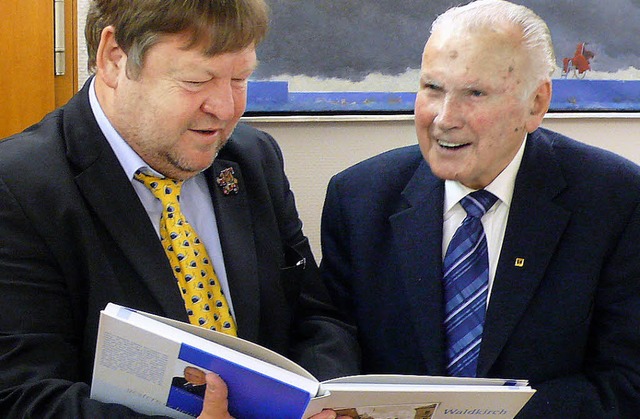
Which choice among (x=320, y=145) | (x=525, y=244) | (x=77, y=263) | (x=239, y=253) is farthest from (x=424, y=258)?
(x=320, y=145)

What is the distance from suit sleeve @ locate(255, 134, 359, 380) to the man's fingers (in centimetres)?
40

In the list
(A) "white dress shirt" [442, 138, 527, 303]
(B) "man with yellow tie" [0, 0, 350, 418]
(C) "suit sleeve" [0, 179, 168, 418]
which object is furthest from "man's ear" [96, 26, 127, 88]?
(A) "white dress shirt" [442, 138, 527, 303]

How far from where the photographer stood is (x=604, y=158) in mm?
2053

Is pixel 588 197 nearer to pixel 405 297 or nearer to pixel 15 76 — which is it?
pixel 405 297

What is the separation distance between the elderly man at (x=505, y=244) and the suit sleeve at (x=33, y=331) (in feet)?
2.41

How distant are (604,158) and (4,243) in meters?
1.33

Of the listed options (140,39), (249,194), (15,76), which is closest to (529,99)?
(249,194)

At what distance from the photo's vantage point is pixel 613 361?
1971 millimetres

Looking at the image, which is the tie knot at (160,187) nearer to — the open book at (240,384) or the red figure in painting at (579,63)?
the open book at (240,384)

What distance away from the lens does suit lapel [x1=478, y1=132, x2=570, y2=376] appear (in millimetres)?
1940

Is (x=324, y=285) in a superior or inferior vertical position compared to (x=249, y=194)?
inferior

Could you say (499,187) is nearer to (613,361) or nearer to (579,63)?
(613,361)

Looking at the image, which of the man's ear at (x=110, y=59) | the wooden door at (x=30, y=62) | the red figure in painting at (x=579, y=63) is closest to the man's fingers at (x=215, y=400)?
the man's ear at (x=110, y=59)

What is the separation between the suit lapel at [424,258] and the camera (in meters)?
1.98
